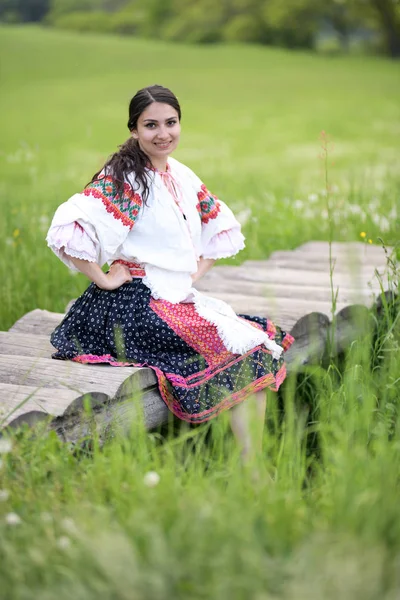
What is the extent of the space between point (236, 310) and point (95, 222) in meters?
0.98

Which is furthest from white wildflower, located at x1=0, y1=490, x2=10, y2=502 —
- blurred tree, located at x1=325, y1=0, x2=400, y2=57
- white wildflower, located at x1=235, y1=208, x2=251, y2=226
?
blurred tree, located at x1=325, y1=0, x2=400, y2=57

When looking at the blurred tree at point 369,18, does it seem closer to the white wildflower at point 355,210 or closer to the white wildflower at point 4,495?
the white wildflower at point 355,210

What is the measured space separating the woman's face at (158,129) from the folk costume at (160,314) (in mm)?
92

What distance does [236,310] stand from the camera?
156 inches

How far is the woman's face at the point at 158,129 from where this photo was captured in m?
3.29

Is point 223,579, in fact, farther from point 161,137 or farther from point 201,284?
point 201,284

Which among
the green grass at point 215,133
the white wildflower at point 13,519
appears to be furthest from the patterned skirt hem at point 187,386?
the green grass at point 215,133

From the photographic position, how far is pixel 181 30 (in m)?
34.7

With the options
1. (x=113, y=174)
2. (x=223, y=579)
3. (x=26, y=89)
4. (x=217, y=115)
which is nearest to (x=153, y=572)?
(x=223, y=579)

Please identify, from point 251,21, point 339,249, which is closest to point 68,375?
point 339,249

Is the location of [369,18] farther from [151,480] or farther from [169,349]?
[151,480]

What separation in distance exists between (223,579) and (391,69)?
1061 inches

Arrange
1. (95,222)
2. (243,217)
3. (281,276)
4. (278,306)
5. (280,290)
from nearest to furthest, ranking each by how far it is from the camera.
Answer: (95,222), (278,306), (280,290), (281,276), (243,217)

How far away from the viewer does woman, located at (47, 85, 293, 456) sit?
3.16m
